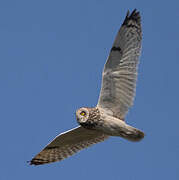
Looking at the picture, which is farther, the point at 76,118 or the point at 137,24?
the point at 137,24

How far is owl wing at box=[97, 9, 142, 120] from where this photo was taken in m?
7.53

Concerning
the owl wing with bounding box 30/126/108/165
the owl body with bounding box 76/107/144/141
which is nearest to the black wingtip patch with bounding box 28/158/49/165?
the owl wing with bounding box 30/126/108/165

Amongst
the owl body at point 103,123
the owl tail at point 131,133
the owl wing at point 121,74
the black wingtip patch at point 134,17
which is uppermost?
the black wingtip patch at point 134,17

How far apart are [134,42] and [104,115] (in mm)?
1420

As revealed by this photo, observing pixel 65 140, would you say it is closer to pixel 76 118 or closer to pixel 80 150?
pixel 80 150

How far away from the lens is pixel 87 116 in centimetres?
724

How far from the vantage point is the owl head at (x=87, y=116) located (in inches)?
285

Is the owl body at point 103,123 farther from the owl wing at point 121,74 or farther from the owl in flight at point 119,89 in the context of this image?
the owl wing at point 121,74

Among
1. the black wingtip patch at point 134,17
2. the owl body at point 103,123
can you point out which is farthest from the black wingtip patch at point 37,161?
the black wingtip patch at point 134,17

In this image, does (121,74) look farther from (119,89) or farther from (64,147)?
(64,147)

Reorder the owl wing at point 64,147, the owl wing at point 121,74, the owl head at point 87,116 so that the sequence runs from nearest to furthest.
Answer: the owl head at point 87,116, the owl wing at point 121,74, the owl wing at point 64,147

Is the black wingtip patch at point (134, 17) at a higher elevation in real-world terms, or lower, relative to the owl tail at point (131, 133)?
higher

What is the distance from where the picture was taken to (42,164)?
848 cm

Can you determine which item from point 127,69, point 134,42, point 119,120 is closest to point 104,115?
point 119,120
